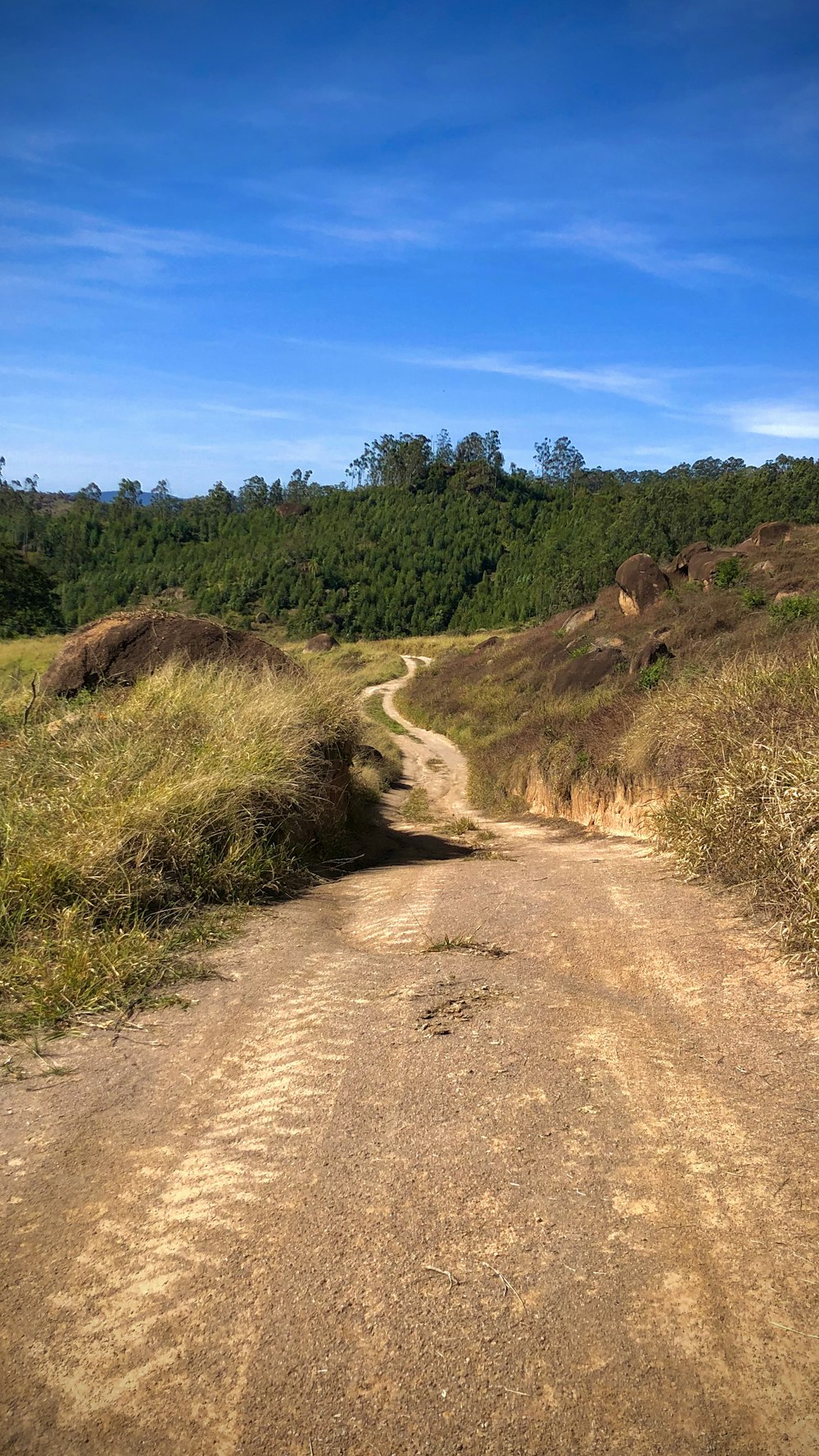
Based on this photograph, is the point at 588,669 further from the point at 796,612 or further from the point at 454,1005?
the point at 454,1005

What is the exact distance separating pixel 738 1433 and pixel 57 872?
434 centimetres

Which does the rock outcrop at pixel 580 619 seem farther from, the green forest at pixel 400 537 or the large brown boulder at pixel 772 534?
the green forest at pixel 400 537

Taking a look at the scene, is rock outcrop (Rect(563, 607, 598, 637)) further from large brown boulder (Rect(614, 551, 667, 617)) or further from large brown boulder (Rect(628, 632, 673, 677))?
large brown boulder (Rect(628, 632, 673, 677))

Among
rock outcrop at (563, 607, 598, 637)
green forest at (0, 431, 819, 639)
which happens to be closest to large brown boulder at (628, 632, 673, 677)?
rock outcrop at (563, 607, 598, 637)

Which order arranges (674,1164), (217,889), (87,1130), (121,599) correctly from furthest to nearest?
(121,599) → (217,889) → (87,1130) → (674,1164)

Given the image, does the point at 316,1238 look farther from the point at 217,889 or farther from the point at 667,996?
the point at 217,889

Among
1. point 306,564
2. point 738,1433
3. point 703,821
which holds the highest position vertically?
point 306,564

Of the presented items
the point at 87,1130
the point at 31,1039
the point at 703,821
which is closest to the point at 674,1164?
the point at 87,1130

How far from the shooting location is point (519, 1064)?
362 cm

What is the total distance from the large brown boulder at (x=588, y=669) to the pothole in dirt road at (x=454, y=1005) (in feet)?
58.0

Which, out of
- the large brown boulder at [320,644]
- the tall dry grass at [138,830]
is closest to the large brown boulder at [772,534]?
the tall dry grass at [138,830]

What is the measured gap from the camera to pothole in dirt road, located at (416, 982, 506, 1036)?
4.01 m

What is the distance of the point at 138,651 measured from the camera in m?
11.1

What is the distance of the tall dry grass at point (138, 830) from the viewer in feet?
15.3
